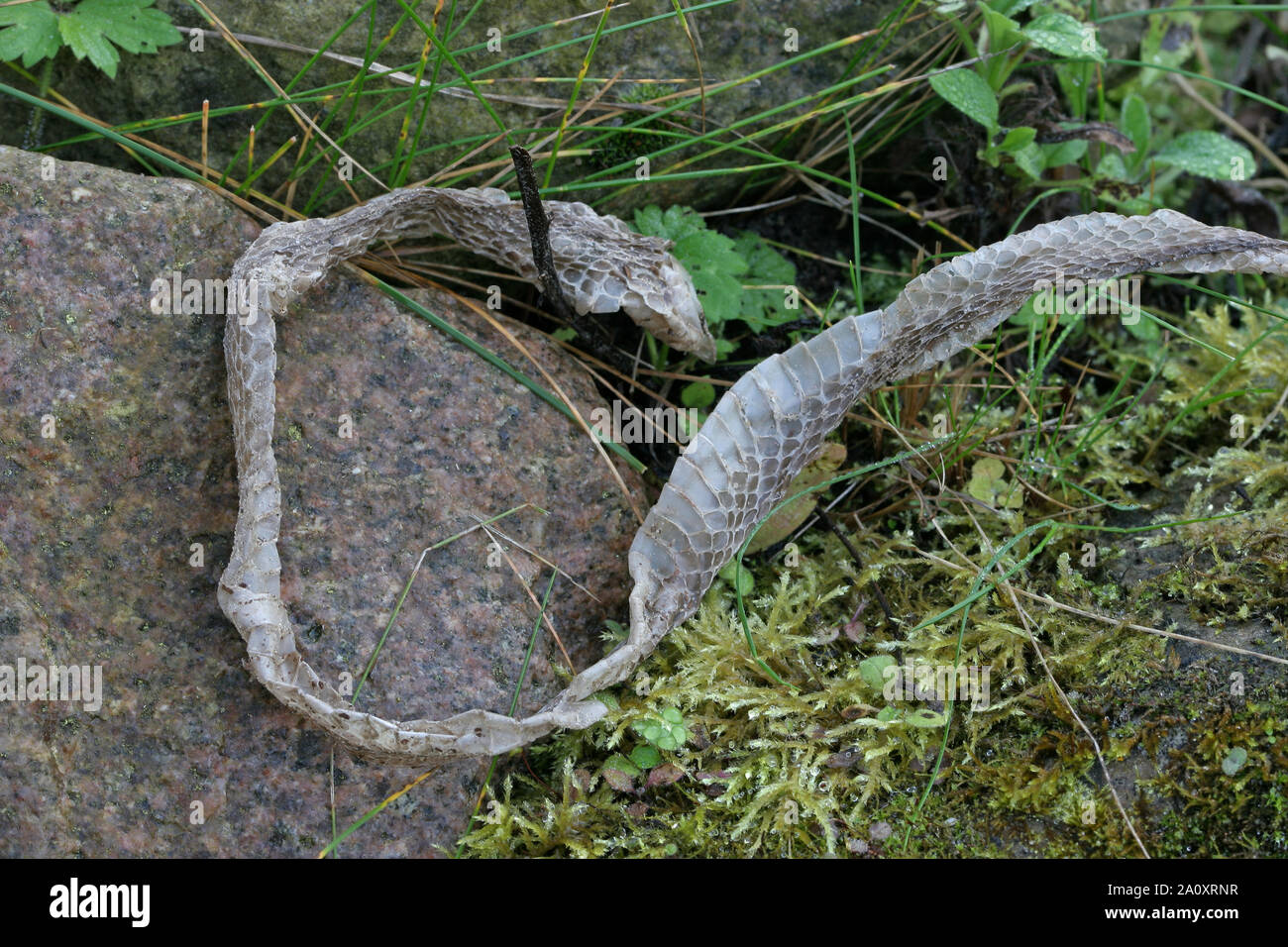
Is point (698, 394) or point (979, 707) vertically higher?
point (698, 394)

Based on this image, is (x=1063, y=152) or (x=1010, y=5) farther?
(x=1063, y=152)

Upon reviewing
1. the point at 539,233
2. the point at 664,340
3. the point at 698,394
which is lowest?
the point at 698,394

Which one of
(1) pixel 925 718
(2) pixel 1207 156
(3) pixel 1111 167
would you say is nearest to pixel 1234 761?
(1) pixel 925 718

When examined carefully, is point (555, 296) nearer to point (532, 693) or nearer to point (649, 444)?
point (649, 444)

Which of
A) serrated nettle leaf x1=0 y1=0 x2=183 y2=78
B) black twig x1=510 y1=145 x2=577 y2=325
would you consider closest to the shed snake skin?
black twig x1=510 y1=145 x2=577 y2=325

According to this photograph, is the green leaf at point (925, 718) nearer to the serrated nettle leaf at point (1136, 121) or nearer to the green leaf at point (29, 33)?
the serrated nettle leaf at point (1136, 121)

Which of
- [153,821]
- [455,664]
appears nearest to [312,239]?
[455,664]

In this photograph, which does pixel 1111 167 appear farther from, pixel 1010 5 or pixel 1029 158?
pixel 1010 5
